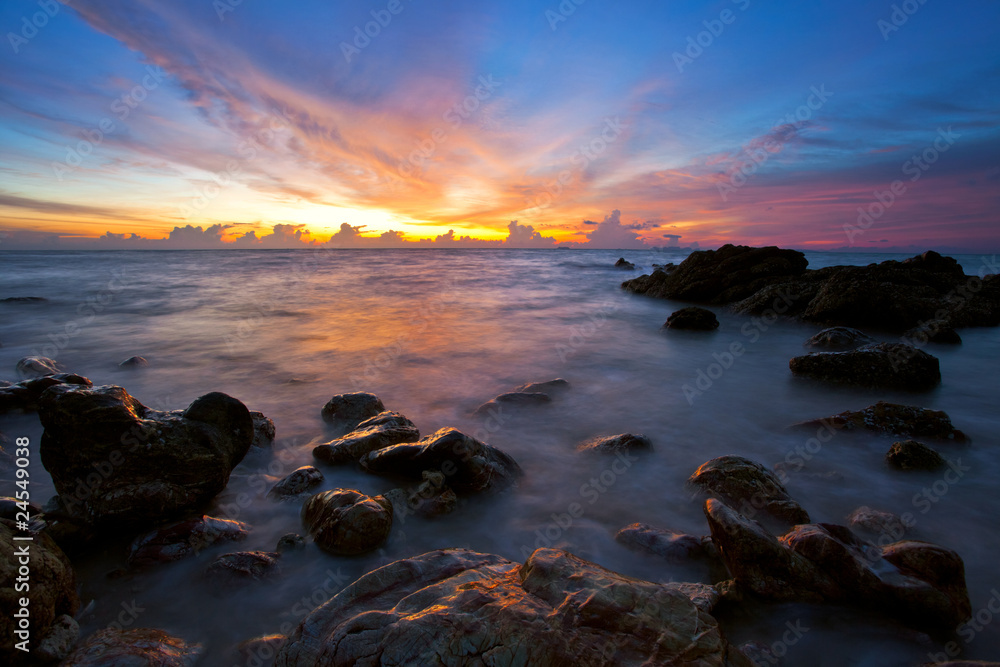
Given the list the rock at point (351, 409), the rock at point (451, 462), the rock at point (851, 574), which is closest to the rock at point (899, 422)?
the rock at point (851, 574)

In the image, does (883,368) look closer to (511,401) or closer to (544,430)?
(544,430)

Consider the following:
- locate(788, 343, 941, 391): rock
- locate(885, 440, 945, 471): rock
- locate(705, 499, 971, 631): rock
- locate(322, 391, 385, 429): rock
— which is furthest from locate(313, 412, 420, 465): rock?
locate(788, 343, 941, 391): rock

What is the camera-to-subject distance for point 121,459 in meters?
3.36

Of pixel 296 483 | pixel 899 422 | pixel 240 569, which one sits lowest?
pixel 240 569

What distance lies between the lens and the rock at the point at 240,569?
2.89 metres

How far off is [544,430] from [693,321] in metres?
8.14

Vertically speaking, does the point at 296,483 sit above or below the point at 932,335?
below

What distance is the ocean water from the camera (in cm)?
271

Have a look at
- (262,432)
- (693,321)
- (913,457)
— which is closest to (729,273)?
(693,321)

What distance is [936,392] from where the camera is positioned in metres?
6.67

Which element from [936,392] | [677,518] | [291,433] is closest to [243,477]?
[291,433]

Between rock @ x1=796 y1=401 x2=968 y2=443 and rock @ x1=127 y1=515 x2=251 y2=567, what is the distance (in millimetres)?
6107

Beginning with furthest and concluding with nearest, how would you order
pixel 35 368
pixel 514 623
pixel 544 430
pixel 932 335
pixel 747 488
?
1. pixel 932 335
2. pixel 35 368
3. pixel 544 430
4. pixel 747 488
5. pixel 514 623

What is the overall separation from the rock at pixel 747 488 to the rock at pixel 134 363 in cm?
923
